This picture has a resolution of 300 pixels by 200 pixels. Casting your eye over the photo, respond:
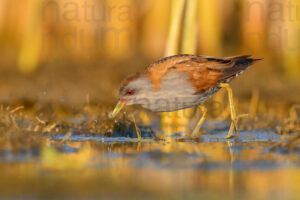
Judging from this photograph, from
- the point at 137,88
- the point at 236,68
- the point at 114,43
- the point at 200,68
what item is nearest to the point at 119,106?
the point at 137,88

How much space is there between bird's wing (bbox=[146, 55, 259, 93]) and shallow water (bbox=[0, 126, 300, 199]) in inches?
26.4

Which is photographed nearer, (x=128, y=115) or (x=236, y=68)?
(x=236, y=68)

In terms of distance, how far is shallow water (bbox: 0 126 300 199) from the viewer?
441cm

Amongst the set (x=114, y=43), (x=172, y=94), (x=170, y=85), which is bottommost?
(x=172, y=94)

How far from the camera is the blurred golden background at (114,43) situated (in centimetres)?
1213

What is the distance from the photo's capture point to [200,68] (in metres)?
7.42

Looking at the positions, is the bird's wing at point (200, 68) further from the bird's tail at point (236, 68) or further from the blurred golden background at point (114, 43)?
the blurred golden background at point (114, 43)

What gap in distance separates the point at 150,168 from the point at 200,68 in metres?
2.38

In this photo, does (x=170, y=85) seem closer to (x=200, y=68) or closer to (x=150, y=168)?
(x=200, y=68)

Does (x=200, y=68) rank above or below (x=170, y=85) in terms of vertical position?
above

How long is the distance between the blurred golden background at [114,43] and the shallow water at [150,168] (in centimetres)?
433

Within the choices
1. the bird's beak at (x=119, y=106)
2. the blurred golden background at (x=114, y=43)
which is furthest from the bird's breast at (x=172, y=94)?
the blurred golden background at (x=114, y=43)

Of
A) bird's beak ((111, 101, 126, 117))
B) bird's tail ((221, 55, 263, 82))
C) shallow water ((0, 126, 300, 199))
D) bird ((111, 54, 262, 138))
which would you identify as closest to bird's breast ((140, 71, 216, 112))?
bird ((111, 54, 262, 138))

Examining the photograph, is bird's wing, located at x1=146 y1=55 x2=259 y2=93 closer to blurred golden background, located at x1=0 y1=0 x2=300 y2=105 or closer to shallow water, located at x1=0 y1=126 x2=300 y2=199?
shallow water, located at x1=0 y1=126 x2=300 y2=199
